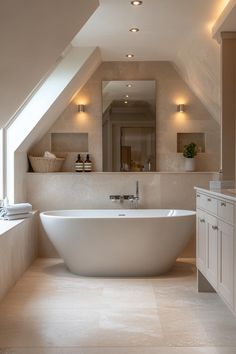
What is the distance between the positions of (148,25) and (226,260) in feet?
8.07

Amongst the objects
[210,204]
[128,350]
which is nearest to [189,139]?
[210,204]

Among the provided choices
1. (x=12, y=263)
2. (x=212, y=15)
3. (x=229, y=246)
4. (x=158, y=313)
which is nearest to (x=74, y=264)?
(x=12, y=263)

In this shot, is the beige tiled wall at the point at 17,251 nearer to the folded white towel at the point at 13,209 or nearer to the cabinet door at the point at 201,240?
the folded white towel at the point at 13,209

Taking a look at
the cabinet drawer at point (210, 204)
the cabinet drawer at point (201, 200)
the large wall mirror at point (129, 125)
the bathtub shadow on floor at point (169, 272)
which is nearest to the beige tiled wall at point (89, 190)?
the large wall mirror at point (129, 125)

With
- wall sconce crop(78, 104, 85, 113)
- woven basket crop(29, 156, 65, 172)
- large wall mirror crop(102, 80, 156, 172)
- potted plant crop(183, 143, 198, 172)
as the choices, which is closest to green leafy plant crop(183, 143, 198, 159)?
potted plant crop(183, 143, 198, 172)

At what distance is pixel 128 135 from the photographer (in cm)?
608

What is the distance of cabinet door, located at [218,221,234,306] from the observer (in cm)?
294

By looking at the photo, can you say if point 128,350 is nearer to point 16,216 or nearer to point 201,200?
point 201,200

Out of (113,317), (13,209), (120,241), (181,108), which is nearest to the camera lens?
(113,317)

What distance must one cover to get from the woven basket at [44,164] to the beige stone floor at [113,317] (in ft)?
4.96

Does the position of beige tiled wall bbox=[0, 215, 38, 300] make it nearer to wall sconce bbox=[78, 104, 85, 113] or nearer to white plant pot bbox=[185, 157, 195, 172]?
wall sconce bbox=[78, 104, 85, 113]

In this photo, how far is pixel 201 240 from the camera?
403 cm

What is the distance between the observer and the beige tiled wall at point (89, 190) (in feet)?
19.0

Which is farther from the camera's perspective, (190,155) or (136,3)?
(190,155)
